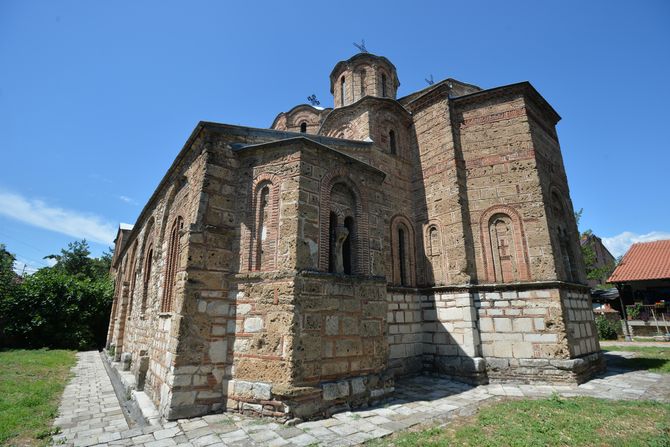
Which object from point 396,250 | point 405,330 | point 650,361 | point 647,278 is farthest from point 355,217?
point 647,278

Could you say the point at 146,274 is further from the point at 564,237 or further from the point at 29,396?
the point at 564,237

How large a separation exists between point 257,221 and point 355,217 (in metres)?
2.02

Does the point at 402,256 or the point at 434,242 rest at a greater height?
the point at 434,242

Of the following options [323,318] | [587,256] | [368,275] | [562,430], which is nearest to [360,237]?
[368,275]

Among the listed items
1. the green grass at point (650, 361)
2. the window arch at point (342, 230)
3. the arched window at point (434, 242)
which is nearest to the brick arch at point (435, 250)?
the arched window at point (434, 242)

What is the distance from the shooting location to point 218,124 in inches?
267

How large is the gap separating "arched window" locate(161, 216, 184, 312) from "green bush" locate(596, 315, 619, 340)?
2033 cm

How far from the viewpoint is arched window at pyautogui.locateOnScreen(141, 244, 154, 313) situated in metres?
9.83

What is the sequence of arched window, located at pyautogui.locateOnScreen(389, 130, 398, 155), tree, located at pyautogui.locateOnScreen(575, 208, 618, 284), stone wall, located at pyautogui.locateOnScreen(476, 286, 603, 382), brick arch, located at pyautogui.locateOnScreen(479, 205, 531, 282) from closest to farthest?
stone wall, located at pyautogui.locateOnScreen(476, 286, 603, 382)
brick arch, located at pyautogui.locateOnScreen(479, 205, 531, 282)
arched window, located at pyautogui.locateOnScreen(389, 130, 398, 155)
tree, located at pyautogui.locateOnScreen(575, 208, 618, 284)

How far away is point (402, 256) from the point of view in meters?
9.59

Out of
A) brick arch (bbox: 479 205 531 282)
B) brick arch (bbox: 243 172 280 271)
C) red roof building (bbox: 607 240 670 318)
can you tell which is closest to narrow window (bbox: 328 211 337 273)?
brick arch (bbox: 243 172 280 271)

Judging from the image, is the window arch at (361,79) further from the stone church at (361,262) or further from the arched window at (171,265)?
the arched window at (171,265)

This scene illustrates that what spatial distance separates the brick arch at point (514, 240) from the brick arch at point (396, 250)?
6.11 ft

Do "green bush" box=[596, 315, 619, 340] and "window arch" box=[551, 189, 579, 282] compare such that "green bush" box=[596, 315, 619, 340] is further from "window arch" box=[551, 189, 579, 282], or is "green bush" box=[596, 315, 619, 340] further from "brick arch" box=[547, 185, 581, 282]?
"window arch" box=[551, 189, 579, 282]
